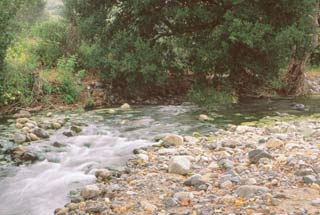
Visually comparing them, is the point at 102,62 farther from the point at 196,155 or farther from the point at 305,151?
the point at 305,151

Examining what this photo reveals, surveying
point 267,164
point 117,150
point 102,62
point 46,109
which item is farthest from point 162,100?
point 267,164

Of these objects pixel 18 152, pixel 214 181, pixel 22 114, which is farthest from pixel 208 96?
pixel 214 181

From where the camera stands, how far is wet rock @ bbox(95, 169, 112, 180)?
272 inches

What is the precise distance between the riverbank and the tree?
5.63 m

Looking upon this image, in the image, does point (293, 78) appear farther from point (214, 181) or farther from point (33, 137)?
point (214, 181)

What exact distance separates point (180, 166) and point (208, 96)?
25.1 feet

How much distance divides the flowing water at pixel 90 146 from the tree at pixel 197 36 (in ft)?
4.65

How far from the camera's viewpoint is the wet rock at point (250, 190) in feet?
17.4

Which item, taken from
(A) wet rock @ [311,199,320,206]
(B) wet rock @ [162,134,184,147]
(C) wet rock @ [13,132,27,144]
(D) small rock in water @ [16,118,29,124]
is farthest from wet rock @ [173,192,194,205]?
(D) small rock in water @ [16,118,29,124]

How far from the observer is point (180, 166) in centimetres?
670

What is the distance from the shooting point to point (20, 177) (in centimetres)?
733

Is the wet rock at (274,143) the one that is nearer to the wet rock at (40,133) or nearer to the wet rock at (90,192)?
the wet rock at (90,192)

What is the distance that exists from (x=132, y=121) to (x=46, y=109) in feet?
12.0

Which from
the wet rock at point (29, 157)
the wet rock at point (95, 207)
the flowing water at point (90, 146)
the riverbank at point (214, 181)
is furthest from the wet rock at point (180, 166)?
the wet rock at point (29, 157)
